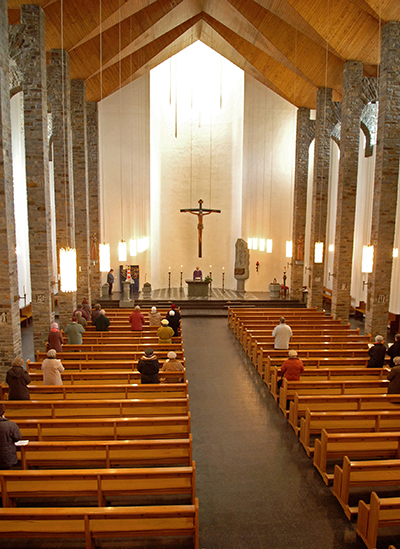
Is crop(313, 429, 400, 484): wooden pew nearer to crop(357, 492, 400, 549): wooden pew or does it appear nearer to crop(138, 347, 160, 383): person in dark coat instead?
crop(357, 492, 400, 549): wooden pew

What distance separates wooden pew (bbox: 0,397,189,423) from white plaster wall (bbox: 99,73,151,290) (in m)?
13.0

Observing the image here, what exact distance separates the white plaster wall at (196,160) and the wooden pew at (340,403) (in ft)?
45.8

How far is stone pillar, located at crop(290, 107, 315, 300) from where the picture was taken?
54.7 ft

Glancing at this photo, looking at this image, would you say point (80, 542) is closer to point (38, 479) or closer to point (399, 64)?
point (38, 479)

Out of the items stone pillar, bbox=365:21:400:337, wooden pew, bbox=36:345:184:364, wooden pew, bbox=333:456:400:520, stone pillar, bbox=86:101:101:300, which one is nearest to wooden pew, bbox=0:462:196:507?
wooden pew, bbox=333:456:400:520

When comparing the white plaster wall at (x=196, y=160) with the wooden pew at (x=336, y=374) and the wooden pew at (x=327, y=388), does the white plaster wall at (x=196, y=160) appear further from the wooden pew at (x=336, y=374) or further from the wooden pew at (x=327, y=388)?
the wooden pew at (x=327, y=388)

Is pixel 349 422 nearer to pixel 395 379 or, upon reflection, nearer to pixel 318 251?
pixel 395 379

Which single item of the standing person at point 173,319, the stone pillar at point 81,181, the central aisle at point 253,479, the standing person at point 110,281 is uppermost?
the stone pillar at point 81,181

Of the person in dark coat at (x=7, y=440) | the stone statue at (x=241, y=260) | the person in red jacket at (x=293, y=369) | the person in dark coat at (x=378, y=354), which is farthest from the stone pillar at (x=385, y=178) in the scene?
the person in dark coat at (x=7, y=440)

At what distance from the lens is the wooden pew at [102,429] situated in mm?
4934

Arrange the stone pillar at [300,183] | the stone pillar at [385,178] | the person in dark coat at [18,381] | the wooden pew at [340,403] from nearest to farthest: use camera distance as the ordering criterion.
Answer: the person in dark coat at [18,381], the wooden pew at [340,403], the stone pillar at [385,178], the stone pillar at [300,183]

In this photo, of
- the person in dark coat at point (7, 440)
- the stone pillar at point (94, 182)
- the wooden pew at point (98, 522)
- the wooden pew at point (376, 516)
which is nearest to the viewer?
the wooden pew at point (98, 522)

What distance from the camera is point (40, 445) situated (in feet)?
14.3

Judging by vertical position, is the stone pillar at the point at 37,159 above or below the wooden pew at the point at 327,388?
above
